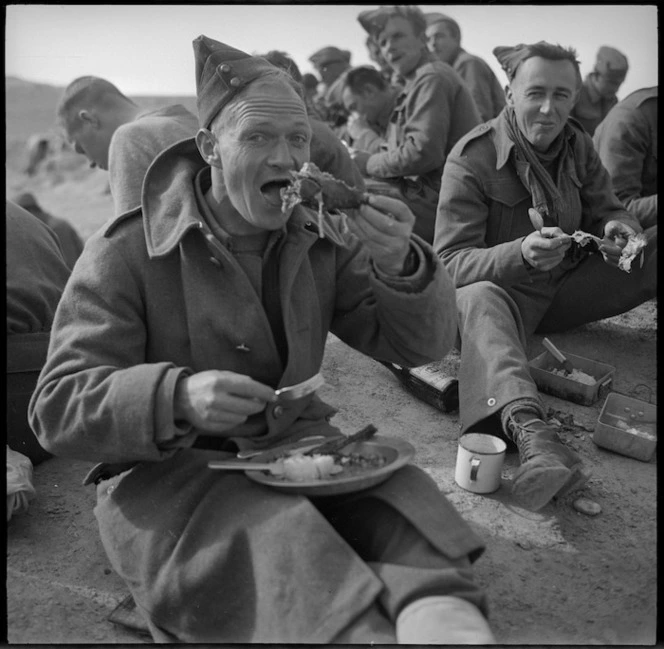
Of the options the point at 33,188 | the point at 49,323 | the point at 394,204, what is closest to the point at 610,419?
the point at 394,204

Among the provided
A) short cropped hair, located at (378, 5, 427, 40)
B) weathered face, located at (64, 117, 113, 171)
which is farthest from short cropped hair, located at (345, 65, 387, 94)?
weathered face, located at (64, 117, 113, 171)

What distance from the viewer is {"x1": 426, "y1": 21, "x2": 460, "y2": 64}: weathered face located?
30.5 feet

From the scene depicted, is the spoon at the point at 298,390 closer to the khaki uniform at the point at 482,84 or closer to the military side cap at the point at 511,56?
the military side cap at the point at 511,56

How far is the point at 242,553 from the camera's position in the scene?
7.30ft

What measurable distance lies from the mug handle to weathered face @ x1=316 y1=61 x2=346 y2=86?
824 cm

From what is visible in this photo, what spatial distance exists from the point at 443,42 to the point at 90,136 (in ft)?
17.8

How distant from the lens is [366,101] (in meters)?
7.89

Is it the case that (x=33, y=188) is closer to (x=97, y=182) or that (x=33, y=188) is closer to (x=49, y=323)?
(x=97, y=182)

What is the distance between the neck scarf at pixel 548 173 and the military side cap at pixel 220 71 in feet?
7.79

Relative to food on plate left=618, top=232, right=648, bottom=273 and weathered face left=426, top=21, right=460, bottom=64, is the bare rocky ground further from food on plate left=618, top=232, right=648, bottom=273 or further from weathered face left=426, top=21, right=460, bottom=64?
weathered face left=426, top=21, right=460, bottom=64

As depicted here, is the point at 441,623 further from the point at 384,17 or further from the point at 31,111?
the point at 31,111

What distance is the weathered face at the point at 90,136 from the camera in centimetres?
551

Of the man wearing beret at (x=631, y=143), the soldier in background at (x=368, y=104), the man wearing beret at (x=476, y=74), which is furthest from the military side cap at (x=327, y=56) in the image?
the man wearing beret at (x=631, y=143)

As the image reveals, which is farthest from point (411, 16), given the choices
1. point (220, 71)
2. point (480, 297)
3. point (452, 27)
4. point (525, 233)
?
point (220, 71)
